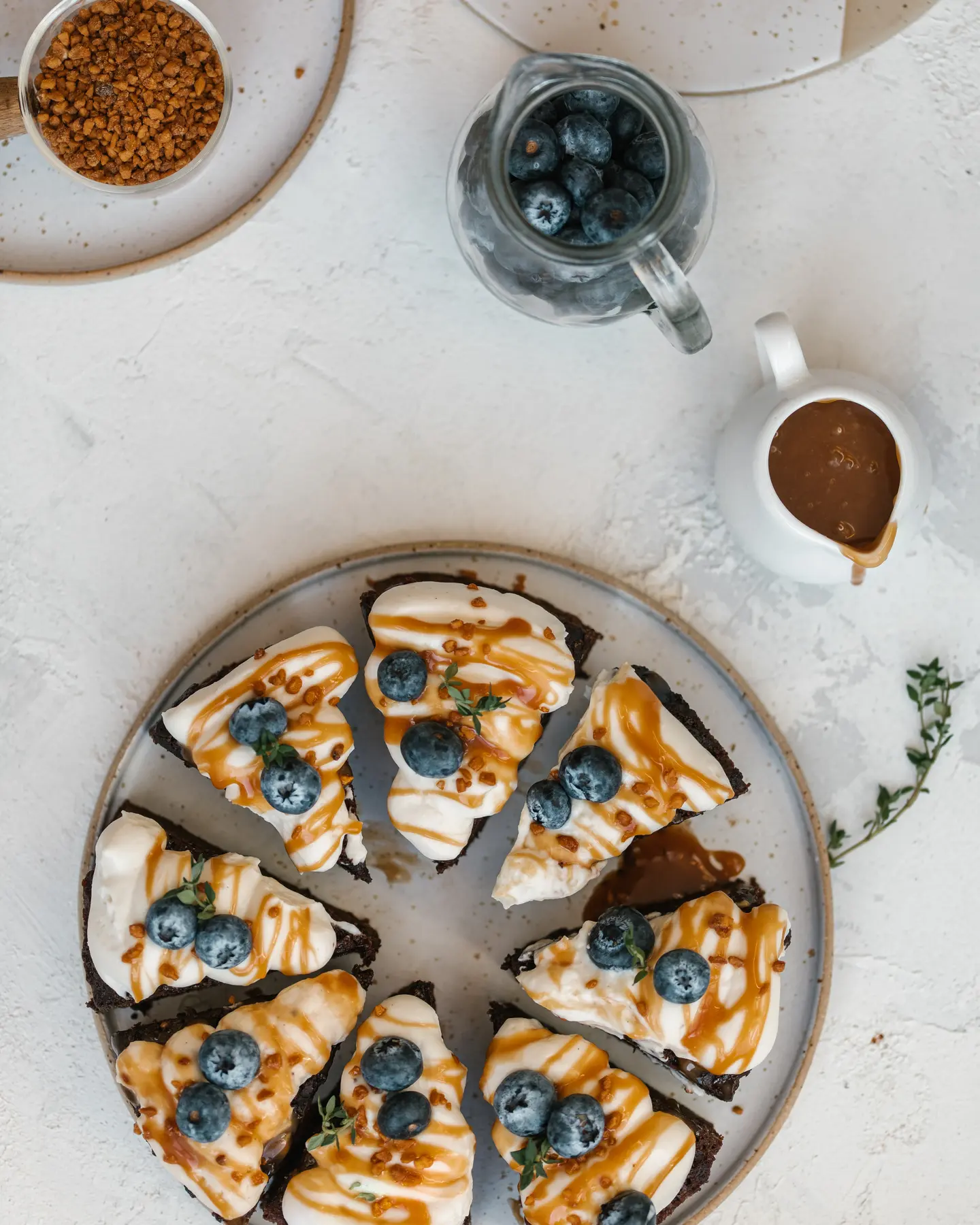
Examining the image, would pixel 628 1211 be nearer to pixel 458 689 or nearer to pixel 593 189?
pixel 458 689

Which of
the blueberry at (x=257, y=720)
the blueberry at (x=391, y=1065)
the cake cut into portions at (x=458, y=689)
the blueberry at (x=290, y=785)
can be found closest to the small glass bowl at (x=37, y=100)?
the cake cut into portions at (x=458, y=689)

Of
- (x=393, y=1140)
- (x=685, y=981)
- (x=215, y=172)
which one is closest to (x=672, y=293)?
(x=215, y=172)

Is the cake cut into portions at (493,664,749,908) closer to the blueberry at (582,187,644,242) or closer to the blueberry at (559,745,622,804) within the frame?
the blueberry at (559,745,622,804)

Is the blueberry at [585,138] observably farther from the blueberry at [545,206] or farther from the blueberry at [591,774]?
the blueberry at [591,774]

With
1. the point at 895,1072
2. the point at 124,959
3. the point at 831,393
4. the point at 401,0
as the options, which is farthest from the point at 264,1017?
the point at 401,0

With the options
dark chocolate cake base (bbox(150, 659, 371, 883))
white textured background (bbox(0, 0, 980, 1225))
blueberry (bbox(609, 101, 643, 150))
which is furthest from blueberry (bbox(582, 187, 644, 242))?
dark chocolate cake base (bbox(150, 659, 371, 883))

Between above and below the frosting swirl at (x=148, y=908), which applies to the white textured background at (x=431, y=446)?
above
